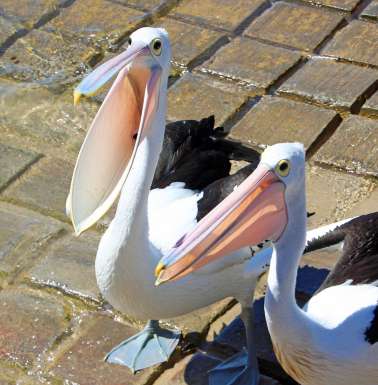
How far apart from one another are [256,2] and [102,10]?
1104 mm

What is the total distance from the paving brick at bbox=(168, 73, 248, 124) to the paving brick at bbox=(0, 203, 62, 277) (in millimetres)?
1159

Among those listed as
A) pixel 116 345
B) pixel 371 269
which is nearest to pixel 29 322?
pixel 116 345

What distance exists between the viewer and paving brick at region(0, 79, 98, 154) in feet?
20.4

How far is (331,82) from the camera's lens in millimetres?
6449

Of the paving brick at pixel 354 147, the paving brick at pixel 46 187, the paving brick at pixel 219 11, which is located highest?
the paving brick at pixel 219 11

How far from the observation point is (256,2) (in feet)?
23.7

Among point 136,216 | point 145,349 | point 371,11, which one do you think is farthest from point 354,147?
point 136,216

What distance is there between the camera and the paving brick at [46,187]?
5.71 m

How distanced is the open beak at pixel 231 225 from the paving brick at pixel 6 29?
380cm

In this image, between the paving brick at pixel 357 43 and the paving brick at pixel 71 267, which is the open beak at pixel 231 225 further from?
the paving brick at pixel 357 43

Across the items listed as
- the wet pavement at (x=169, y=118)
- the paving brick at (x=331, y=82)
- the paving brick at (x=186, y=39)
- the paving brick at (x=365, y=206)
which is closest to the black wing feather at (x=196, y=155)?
the wet pavement at (x=169, y=118)

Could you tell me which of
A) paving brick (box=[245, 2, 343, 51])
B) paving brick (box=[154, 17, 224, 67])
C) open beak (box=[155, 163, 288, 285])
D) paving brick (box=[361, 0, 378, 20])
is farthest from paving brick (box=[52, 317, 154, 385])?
paving brick (box=[361, 0, 378, 20])

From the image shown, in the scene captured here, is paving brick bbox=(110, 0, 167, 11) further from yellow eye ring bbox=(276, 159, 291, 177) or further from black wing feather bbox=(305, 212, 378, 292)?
yellow eye ring bbox=(276, 159, 291, 177)

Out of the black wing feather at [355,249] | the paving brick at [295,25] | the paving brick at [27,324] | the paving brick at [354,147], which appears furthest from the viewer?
the paving brick at [295,25]
